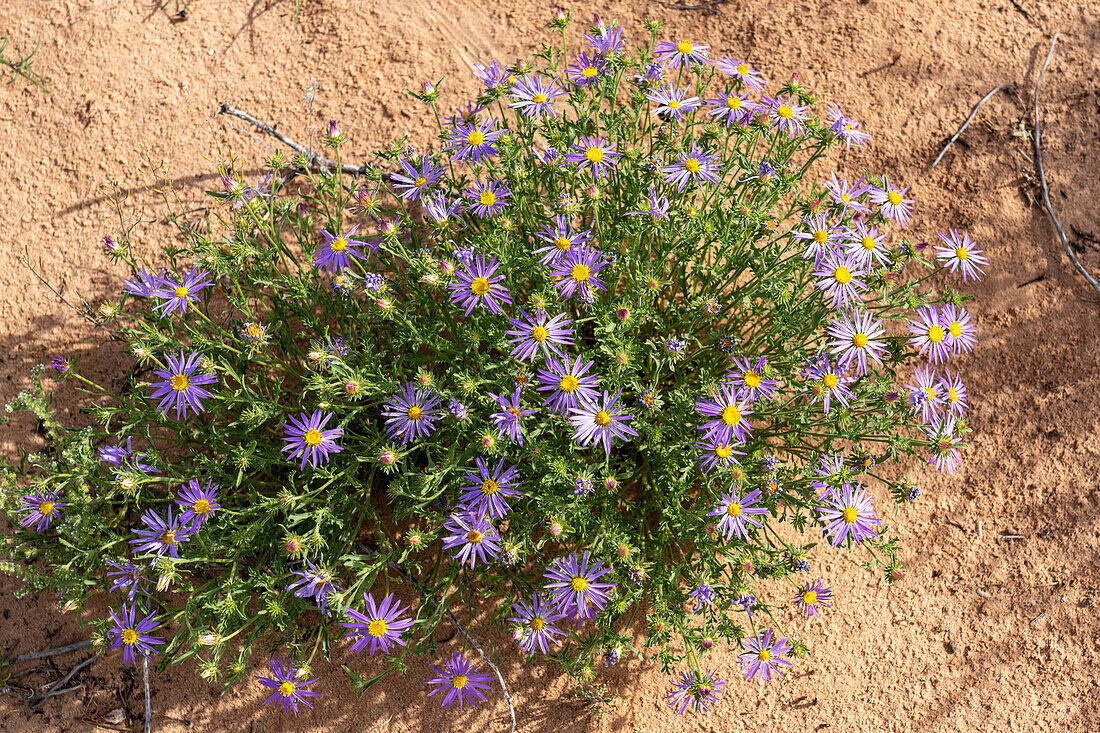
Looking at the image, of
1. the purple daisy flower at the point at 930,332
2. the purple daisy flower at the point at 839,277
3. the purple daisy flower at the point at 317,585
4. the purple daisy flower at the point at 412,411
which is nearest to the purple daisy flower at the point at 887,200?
the purple daisy flower at the point at 839,277

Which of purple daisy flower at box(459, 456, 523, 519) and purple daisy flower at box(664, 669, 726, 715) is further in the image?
purple daisy flower at box(664, 669, 726, 715)

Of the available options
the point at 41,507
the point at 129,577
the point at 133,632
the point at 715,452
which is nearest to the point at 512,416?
the point at 715,452

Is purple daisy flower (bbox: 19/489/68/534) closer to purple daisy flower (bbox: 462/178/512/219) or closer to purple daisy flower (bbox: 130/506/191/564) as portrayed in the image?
purple daisy flower (bbox: 130/506/191/564)

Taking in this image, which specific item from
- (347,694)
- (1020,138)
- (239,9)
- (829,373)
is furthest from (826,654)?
(239,9)

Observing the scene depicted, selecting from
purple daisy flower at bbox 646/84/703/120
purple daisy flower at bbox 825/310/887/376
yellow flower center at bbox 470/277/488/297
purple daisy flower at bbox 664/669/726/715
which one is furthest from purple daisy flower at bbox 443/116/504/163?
purple daisy flower at bbox 664/669/726/715

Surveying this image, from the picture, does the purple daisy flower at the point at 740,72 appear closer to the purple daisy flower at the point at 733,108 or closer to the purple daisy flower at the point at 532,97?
the purple daisy flower at the point at 733,108

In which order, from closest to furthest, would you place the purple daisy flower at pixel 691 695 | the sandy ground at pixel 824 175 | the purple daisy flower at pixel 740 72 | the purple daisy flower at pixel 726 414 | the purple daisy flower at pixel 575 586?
the purple daisy flower at pixel 726 414 < the purple daisy flower at pixel 575 586 < the purple daisy flower at pixel 740 72 < the purple daisy flower at pixel 691 695 < the sandy ground at pixel 824 175
